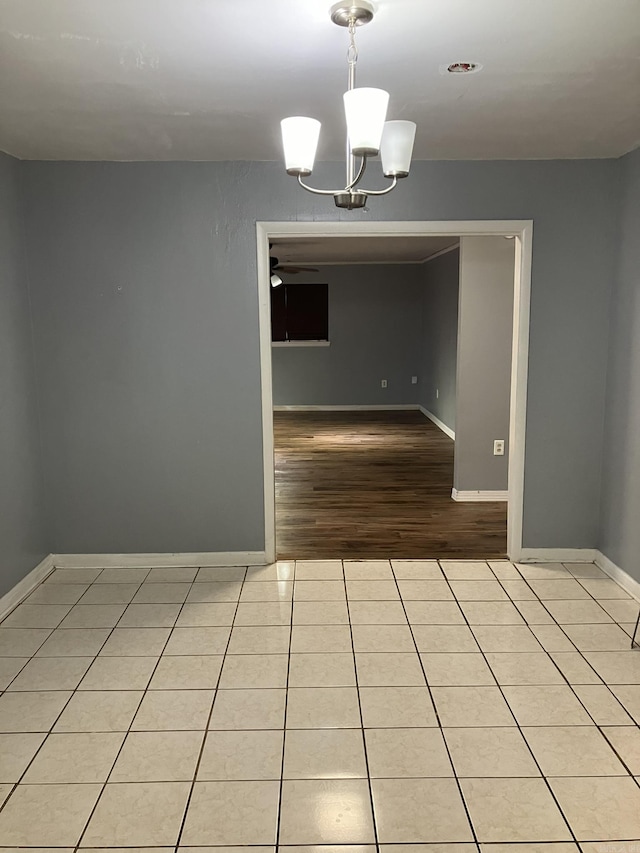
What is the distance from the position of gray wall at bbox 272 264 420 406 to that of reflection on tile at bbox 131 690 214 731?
7549 millimetres

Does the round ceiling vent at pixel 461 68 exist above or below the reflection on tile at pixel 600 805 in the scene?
above

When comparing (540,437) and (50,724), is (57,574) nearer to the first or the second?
(50,724)

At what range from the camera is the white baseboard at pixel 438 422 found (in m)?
7.95

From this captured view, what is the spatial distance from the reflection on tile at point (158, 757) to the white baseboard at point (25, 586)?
1333mm

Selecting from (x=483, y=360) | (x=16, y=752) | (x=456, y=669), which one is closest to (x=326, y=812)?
(x=456, y=669)

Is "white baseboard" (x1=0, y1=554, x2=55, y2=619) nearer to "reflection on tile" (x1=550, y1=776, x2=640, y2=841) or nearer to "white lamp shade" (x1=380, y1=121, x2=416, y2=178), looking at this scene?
"reflection on tile" (x1=550, y1=776, x2=640, y2=841)

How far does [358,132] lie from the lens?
1.72m

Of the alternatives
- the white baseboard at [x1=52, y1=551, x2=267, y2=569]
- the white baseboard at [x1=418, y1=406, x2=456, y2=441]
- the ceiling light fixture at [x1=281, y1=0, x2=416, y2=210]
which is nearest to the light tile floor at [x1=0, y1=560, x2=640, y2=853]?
the white baseboard at [x1=52, y1=551, x2=267, y2=569]

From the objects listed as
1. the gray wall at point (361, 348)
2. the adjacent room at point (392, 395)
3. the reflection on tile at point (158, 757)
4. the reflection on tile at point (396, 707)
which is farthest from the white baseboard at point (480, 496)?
the gray wall at point (361, 348)

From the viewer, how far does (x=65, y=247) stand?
367 centimetres

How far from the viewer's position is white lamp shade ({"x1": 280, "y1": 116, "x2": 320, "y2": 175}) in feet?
6.25

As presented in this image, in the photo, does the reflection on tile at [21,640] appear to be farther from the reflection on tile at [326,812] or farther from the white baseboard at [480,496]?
the white baseboard at [480,496]

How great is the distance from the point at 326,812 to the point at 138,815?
21.7 inches

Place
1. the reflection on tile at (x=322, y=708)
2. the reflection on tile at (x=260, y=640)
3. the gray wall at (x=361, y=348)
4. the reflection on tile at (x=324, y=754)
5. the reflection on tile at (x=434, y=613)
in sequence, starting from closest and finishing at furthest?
the reflection on tile at (x=324, y=754)
the reflection on tile at (x=322, y=708)
the reflection on tile at (x=260, y=640)
the reflection on tile at (x=434, y=613)
the gray wall at (x=361, y=348)
